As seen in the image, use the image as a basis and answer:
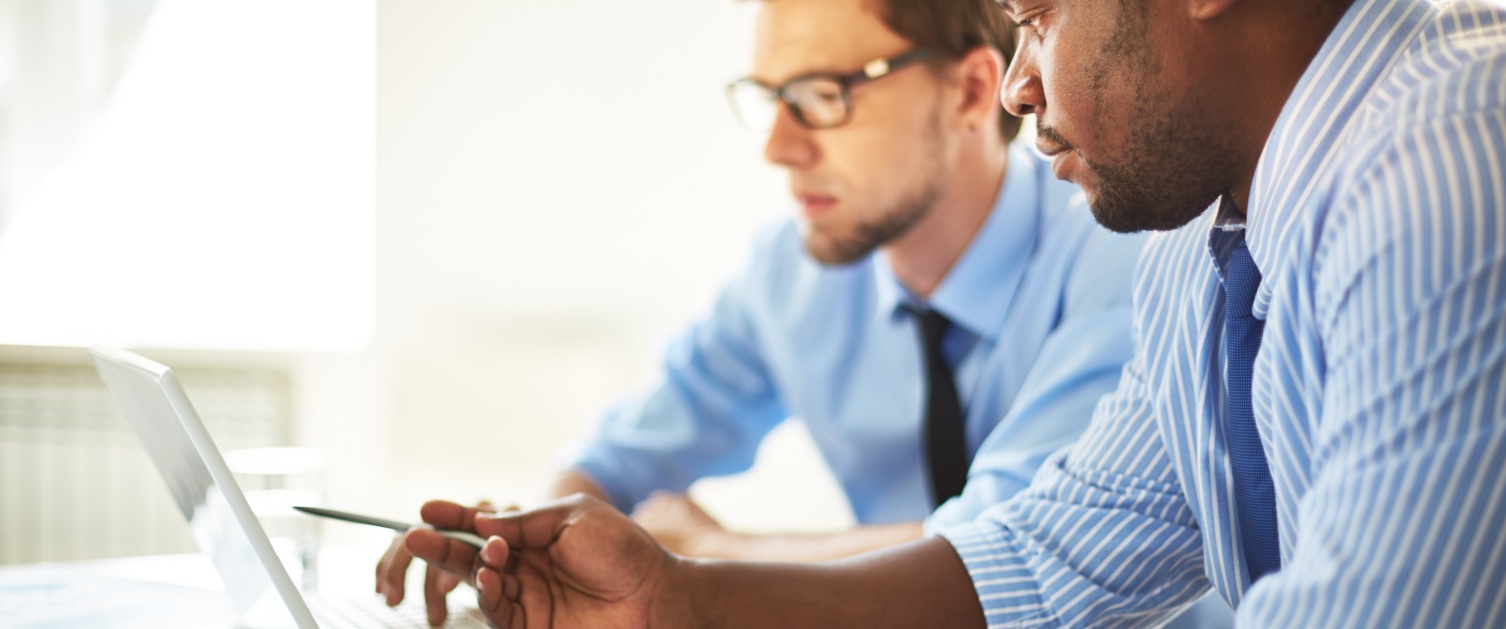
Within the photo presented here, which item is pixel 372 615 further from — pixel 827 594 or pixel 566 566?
pixel 827 594

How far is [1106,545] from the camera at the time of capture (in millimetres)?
1077

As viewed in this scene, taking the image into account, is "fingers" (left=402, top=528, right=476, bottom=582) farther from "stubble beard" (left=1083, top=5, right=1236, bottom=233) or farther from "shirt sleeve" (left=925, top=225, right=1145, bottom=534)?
"stubble beard" (left=1083, top=5, right=1236, bottom=233)

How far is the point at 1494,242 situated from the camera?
0.57 meters

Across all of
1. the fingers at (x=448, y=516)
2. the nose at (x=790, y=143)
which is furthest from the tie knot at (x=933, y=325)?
the fingers at (x=448, y=516)

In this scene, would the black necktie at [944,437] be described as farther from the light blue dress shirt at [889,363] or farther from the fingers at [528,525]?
the fingers at [528,525]

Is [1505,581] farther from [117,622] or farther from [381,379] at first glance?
[381,379]

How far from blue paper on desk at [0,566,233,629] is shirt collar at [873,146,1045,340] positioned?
98cm

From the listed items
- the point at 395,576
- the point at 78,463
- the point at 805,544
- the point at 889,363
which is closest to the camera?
the point at 395,576

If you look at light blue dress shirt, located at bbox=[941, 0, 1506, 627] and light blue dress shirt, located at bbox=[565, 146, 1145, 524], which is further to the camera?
light blue dress shirt, located at bbox=[565, 146, 1145, 524]

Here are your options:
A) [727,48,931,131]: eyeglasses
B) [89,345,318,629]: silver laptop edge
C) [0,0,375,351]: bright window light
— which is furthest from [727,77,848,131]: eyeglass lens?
[0,0,375,351]: bright window light

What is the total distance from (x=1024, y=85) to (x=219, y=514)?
752mm

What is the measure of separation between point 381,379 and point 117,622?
2.38m

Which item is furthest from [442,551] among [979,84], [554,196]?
Answer: [554,196]

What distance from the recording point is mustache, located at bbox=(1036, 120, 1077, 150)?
98 cm
